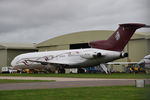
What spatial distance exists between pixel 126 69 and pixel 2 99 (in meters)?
54.1

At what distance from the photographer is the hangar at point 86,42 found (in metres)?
62.8

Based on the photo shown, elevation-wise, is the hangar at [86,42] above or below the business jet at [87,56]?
above

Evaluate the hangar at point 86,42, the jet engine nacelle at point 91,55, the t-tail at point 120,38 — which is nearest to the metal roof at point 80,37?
the hangar at point 86,42

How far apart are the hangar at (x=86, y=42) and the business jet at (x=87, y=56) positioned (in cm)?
1050

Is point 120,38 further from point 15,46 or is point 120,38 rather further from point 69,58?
point 15,46

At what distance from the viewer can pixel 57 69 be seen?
59.7m

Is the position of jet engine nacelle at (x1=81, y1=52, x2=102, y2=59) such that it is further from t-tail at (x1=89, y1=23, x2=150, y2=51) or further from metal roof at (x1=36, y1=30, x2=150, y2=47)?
metal roof at (x1=36, y1=30, x2=150, y2=47)

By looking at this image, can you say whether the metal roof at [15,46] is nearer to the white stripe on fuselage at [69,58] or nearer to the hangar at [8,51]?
the hangar at [8,51]

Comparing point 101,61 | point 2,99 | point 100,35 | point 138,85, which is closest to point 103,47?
point 101,61

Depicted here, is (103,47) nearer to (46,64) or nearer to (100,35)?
(46,64)

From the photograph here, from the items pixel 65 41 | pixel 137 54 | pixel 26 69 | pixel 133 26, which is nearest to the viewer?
pixel 133 26

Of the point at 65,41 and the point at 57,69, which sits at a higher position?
the point at 65,41

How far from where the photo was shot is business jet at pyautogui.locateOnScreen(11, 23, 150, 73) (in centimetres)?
4988

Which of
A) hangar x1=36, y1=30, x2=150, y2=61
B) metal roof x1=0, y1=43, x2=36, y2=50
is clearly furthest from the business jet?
metal roof x1=0, y1=43, x2=36, y2=50
